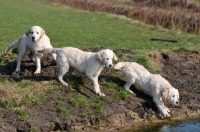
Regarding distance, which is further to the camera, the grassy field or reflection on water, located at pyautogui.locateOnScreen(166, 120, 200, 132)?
the grassy field

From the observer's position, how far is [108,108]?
1268 cm

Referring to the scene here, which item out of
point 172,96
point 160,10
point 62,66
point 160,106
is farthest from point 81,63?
point 160,10

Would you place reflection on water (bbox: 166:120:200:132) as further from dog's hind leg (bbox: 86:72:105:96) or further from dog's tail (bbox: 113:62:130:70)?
dog's tail (bbox: 113:62:130:70)

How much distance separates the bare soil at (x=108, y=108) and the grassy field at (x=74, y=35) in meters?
0.25

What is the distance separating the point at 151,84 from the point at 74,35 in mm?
8219

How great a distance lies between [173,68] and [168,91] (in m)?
3.42

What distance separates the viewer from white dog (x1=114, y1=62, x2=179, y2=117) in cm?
1281

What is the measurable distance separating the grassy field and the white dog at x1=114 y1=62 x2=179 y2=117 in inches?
21.8

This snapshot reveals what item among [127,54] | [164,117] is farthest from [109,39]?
[164,117]

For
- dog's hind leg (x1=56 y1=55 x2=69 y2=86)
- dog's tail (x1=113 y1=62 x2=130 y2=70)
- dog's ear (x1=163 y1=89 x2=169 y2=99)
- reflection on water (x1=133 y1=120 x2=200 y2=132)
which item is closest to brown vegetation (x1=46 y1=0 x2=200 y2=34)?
dog's tail (x1=113 y1=62 x2=130 y2=70)

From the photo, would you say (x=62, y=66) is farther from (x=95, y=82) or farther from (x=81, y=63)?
(x=95, y=82)

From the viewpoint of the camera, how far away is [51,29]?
76.7ft

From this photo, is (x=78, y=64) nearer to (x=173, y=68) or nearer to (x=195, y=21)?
(x=173, y=68)

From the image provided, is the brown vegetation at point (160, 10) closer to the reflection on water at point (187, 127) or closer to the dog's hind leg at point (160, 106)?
the dog's hind leg at point (160, 106)
